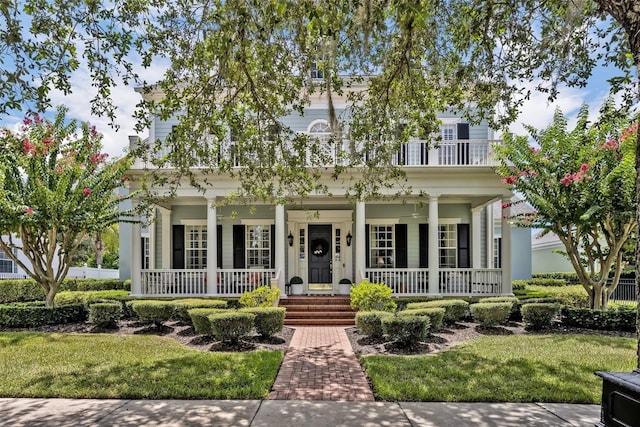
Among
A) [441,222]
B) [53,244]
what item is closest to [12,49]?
[53,244]

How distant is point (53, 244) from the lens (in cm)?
1109

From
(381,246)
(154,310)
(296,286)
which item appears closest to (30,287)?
(154,310)

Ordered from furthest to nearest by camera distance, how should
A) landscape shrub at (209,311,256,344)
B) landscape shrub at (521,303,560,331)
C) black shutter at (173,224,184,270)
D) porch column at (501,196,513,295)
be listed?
1. black shutter at (173,224,184,270)
2. porch column at (501,196,513,295)
3. landscape shrub at (521,303,560,331)
4. landscape shrub at (209,311,256,344)

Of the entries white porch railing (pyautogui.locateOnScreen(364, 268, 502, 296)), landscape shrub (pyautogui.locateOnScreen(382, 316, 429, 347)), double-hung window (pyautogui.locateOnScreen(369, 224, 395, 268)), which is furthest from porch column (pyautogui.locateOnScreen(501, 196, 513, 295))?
landscape shrub (pyautogui.locateOnScreen(382, 316, 429, 347))

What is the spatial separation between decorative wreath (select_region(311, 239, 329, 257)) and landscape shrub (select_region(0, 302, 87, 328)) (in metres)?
7.22

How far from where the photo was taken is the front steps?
1132 cm

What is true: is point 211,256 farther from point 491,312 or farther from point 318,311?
point 491,312

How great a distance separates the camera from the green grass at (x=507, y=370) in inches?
215

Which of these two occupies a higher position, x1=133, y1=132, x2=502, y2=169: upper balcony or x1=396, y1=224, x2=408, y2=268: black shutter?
x1=133, y1=132, x2=502, y2=169: upper balcony

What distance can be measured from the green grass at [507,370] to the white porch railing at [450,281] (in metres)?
3.95

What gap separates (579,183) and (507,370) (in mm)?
5616

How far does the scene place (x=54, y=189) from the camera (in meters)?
10.8

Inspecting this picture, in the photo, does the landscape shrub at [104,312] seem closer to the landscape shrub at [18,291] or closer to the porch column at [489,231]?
the landscape shrub at [18,291]

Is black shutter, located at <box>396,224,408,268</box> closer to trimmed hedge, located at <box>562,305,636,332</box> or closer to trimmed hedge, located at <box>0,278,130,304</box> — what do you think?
trimmed hedge, located at <box>562,305,636,332</box>
